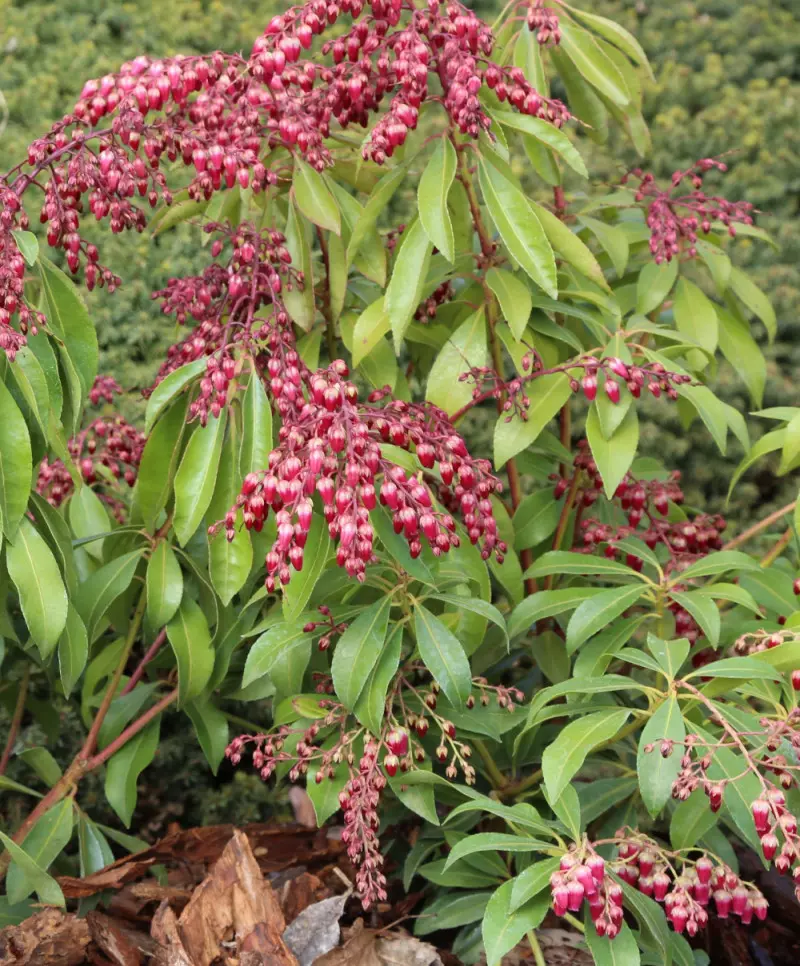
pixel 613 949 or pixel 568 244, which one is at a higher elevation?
pixel 568 244

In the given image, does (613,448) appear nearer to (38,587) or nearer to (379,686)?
(379,686)

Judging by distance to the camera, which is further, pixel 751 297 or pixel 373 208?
pixel 751 297

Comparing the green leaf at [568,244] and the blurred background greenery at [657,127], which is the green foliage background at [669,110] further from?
the green leaf at [568,244]

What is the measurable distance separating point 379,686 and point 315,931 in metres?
0.48

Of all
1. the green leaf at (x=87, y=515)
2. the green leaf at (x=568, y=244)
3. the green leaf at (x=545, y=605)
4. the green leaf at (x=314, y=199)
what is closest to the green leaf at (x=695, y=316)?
the green leaf at (x=568, y=244)

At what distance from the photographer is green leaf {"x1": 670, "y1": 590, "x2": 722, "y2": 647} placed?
168 centimetres

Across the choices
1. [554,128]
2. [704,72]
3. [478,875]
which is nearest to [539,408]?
[554,128]

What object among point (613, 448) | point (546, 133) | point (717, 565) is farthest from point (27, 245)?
point (717, 565)

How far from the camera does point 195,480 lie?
1.76 m

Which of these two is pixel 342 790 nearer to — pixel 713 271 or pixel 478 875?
pixel 478 875

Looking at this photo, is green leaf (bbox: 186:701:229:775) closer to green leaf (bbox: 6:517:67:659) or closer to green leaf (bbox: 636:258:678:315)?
green leaf (bbox: 6:517:67:659)

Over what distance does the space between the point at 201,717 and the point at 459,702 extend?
2.05 feet

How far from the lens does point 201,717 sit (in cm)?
210

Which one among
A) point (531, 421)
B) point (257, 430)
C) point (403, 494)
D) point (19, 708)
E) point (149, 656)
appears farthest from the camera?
point (19, 708)
